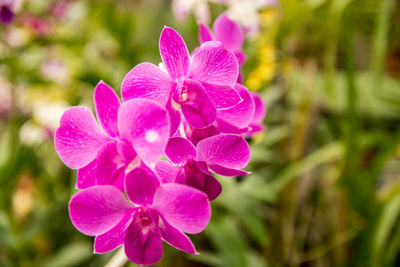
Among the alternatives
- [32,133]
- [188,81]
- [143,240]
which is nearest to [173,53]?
[188,81]

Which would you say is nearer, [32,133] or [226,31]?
[226,31]

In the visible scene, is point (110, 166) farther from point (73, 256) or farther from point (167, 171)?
point (73, 256)

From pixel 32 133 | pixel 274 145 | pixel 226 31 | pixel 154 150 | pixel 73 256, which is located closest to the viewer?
pixel 154 150

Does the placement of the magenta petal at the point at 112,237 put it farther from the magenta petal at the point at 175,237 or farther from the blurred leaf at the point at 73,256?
the blurred leaf at the point at 73,256

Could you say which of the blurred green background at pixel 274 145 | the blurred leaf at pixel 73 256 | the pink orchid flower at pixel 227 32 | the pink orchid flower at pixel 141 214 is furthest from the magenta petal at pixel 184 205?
the blurred leaf at pixel 73 256

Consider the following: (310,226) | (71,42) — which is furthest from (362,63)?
(71,42)

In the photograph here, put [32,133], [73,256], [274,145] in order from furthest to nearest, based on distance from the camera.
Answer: [274,145] → [32,133] → [73,256]

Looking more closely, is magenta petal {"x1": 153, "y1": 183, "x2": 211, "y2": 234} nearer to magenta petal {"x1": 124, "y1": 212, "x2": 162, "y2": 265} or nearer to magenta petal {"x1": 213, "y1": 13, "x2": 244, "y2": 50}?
magenta petal {"x1": 124, "y1": 212, "x2": 162, "y2": 265}
